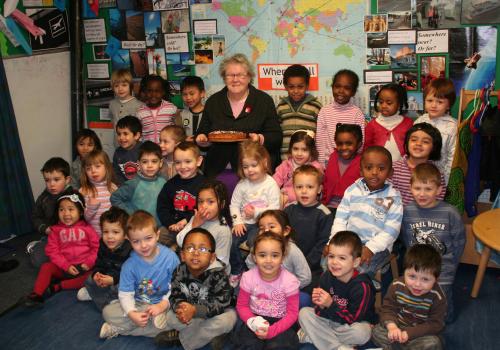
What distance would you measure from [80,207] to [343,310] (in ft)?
6.20

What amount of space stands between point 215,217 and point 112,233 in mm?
617

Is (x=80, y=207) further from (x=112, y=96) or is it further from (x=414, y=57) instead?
(x=414, y=57)

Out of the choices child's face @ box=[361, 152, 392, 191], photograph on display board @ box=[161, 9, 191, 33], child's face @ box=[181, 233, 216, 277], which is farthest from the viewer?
photograph on display board @ box=[161, 9, 191, 33]

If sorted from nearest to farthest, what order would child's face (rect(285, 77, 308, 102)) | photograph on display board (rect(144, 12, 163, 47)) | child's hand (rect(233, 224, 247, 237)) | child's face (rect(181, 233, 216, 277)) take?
child's face (rect(181, 233, 216, 277)), child's hand (rect(233, 224, 247, 237)), child's face (rect(285, 77, 308, 102)), photograph on display board (rect(144, 12, 163, 47))

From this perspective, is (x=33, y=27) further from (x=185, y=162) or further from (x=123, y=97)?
(x=185, y=162)

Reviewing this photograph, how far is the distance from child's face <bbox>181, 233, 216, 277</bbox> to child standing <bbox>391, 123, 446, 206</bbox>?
4.12ft

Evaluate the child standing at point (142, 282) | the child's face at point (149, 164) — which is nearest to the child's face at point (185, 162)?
the child's face at point (149, 164)

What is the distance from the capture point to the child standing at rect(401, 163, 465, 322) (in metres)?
3.10

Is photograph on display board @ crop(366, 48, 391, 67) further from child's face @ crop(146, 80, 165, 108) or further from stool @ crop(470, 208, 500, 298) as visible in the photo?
child's face @ crop(146, 80, 165, 108)

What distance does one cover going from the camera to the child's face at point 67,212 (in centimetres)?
362

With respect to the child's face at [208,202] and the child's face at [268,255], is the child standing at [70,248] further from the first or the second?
the child's face at [268,255]

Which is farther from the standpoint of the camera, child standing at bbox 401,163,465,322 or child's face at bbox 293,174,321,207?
child's face at bbox 293,174,321,207

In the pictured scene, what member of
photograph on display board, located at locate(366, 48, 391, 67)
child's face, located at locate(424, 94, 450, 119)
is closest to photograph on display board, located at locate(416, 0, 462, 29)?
photograph on display board, located at locate(366, 48, 391, 67)

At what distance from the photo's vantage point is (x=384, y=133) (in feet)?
12.4
